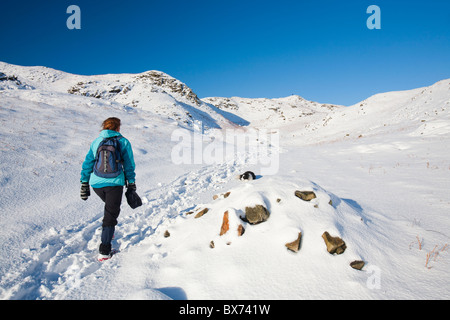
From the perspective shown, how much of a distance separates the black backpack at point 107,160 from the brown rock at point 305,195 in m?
2.93

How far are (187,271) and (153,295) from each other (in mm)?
579

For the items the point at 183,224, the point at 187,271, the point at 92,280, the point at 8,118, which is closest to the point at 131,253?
the point at 92,280

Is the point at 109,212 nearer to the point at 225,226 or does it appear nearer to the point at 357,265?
the point at 225,226

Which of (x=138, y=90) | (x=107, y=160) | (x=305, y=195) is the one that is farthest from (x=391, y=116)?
(x=138, y=90)

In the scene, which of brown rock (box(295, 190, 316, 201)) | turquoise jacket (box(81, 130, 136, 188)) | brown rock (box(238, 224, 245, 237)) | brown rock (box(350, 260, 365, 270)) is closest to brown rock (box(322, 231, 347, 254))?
brown rock (box(350, 260, 365, 270))

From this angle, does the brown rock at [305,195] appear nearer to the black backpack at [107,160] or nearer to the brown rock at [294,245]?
the brown rock at [294,245]

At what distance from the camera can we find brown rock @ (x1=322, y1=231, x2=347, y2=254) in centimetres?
251

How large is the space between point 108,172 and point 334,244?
3324mm

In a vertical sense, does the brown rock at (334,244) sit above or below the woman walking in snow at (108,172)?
below

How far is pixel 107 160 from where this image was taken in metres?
3.16

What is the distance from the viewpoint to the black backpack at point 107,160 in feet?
10.4

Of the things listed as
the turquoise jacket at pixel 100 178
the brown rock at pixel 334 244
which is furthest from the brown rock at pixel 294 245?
the turquoise jacket at pixel 100 178

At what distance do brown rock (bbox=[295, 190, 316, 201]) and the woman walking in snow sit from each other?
2.83m
